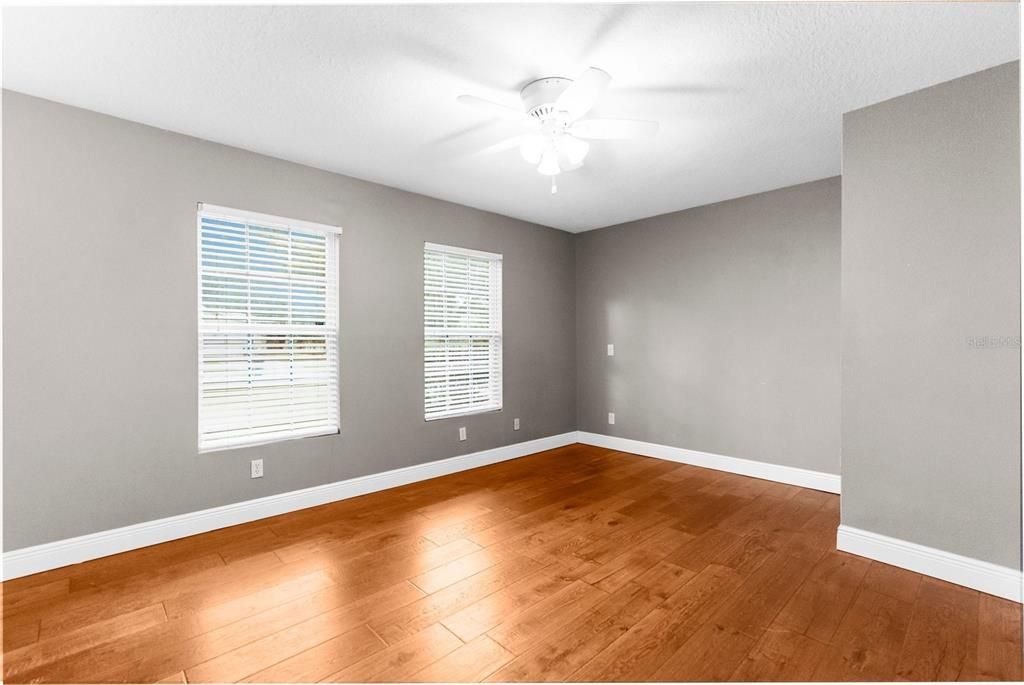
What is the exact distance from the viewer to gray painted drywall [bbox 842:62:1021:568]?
7.33 feet

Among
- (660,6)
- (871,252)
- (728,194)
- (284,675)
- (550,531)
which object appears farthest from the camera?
(728,194)

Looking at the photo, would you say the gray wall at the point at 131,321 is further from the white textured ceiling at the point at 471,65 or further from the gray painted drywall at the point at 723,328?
the gray painted drywall at the point at 723,328

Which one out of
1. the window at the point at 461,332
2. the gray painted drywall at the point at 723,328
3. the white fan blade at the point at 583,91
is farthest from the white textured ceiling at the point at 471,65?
the window at the point at 461,332

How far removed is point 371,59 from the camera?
2152 mm

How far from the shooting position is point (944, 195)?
2410 millimetres

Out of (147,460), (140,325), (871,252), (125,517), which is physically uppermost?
(871,252)

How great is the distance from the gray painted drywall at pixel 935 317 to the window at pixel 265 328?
3472 millimetres

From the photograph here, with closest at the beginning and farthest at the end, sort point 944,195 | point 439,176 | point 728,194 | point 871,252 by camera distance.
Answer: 1. point 944,195
2. point 871,252
3. point 439,176
4. point 728,194

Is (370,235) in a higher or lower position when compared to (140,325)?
higher

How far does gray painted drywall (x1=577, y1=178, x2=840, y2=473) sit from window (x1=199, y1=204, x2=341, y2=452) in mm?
2989

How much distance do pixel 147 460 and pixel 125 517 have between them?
326 millimetres

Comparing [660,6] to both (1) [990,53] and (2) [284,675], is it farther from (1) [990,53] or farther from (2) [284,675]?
(2) [284,675]

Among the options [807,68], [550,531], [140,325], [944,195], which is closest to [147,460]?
[140,325]

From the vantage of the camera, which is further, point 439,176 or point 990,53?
point 439,176
